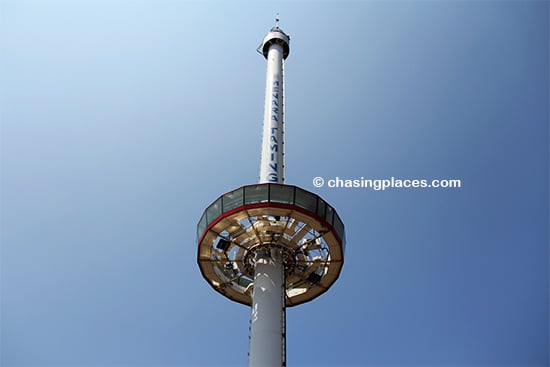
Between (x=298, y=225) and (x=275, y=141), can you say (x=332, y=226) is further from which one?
(x=275, y=141)

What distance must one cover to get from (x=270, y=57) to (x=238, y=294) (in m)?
27.2

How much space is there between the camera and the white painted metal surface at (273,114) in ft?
145

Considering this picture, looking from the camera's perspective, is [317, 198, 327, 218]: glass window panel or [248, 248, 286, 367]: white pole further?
[317, 198, 327, 218]: glass window panel

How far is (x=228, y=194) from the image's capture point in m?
37.2

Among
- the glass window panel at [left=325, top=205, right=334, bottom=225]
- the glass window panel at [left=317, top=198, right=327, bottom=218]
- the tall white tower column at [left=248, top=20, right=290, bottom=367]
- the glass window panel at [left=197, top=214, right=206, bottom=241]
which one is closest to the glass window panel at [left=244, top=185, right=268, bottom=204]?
the glass window panel at [left=317, top=198, right=327, bottom=218]

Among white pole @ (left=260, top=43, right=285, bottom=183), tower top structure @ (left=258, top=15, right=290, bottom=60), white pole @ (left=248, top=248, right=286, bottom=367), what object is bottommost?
white pole @ (left=248, top=248, right=286, bottom=367)

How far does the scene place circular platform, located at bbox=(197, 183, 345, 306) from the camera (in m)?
36.3

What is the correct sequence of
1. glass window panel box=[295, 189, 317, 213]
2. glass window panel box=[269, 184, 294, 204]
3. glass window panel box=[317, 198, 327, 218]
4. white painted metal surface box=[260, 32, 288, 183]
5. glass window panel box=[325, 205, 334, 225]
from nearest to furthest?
glass window panel box=[269, 184, 294, 204] < glass window panel box=[295, 189, 317, 213] < glass window panel box=[317, 198, 327, 218] < glass window panel box=[325, 205, 334, 225] < white painted metal surface box=[260, 32, 288, 183]

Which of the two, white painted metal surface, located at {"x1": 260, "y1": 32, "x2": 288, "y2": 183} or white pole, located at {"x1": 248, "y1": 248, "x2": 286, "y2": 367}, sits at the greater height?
white painted metal surface, located at {"x1": 260, "y1": 32, "x2": 288, "y2": 183}

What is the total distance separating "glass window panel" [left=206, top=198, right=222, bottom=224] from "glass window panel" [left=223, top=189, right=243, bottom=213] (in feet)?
1.64

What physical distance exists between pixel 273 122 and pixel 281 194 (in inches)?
541

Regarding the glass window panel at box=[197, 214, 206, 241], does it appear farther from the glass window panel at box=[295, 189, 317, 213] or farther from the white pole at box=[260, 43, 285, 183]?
the glass window panel at box=[295, 189, 317, 213]

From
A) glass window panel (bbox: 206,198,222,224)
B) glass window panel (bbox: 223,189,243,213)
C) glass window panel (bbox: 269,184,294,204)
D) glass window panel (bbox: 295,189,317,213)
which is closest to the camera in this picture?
glass window panel (bbox: 269,184,294,204)

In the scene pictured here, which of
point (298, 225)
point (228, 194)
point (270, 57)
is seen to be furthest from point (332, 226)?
point (270, 57)
